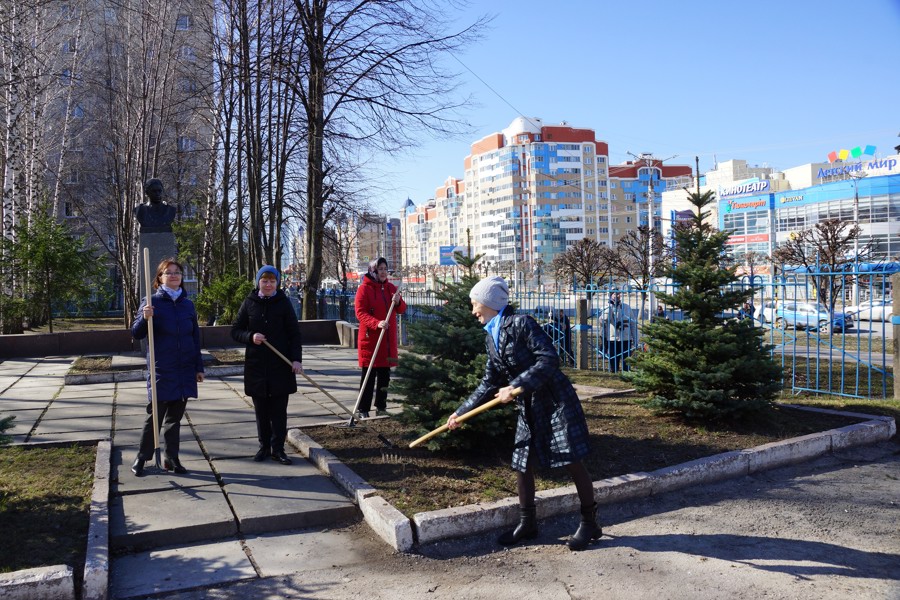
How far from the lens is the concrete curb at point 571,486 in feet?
14.8

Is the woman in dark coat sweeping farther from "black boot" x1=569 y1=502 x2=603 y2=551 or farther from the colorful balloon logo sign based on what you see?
the colorful balloon logo sign

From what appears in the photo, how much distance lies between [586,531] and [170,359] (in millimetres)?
3412

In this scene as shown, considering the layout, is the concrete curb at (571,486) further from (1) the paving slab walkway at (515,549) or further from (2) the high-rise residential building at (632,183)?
(2) the high-rise residential building at (632,183)

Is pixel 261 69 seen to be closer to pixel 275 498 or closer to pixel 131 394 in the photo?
pixel 131 394

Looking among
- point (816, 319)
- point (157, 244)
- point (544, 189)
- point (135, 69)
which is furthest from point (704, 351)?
point (544, 189)

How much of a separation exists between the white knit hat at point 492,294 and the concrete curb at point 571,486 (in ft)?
4.38

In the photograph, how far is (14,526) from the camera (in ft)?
14.7

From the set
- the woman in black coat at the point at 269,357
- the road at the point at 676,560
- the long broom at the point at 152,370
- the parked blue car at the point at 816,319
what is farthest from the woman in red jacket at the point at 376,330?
the parked blue car at the point at 816,319

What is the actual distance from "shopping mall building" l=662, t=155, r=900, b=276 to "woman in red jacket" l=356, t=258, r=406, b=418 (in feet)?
142

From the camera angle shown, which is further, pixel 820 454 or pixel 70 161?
pixel 70 161

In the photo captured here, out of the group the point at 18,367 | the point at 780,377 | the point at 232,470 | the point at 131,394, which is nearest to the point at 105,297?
the point at 18,367

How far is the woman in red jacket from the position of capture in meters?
A: 7.61

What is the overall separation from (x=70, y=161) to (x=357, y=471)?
3721cm

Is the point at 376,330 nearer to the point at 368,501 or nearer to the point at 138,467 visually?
the point at 138,467
